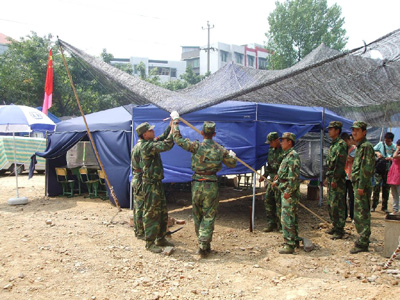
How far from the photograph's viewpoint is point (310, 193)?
938cm

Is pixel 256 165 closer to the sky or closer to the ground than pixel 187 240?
closer to the sky

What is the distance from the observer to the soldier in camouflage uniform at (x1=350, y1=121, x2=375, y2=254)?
15.3 ft

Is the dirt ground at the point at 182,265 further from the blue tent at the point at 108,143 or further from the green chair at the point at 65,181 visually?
the green chair at the point at 65,181

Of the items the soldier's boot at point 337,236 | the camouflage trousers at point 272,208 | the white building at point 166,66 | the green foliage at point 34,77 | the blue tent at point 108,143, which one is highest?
the white building at point 166,66

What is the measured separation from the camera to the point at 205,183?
475cm

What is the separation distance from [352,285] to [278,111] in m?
3.65

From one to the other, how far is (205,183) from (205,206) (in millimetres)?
316

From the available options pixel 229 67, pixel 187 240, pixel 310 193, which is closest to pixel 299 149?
pixel 310 193

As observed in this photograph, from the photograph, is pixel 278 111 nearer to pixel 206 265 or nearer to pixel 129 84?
pixel 129 84

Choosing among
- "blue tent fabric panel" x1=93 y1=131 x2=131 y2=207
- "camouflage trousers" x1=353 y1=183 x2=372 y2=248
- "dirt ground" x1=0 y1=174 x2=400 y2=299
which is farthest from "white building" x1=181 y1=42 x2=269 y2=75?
"camouflage trousers" x1=353 y1=183 x2=372 y2=248

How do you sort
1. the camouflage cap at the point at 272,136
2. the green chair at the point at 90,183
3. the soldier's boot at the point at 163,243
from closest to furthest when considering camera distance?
1. the soldier's boot at the point at 163,243
2. the camouflage cap at the point at 272,136
3. the green chair at the point at 90,183

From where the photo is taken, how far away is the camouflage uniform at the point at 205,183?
15.4 ft

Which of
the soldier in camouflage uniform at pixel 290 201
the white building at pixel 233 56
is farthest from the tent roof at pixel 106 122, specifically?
the white building at pixel 233 56

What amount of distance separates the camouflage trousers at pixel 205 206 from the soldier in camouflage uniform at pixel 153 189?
619 mm
